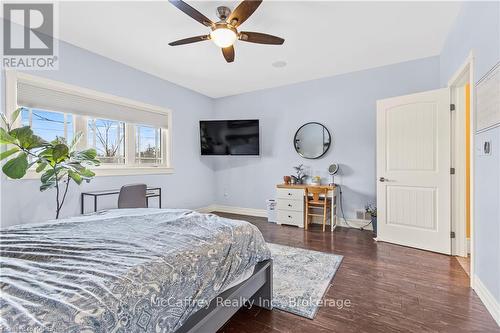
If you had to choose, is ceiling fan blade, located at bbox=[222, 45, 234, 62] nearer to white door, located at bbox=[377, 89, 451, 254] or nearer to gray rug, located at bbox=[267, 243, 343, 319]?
white door, located at bbox=[377, 89, 451, 254]

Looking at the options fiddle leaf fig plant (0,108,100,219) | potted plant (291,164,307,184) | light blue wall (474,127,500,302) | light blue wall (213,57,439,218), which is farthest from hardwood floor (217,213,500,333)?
fiddle leaf fig plant (0,108,100,219)

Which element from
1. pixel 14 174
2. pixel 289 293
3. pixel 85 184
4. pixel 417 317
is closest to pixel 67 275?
pixel 289 293

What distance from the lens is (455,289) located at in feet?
6.84

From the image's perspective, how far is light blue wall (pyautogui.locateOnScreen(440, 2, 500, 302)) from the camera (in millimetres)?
1716

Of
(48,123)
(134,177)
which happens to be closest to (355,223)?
(134,177)

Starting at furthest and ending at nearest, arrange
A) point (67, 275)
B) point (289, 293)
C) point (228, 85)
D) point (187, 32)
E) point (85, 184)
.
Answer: point (228, 85) < point (85, 184) < point (187, 32) < point (289, 293) < point (67, 275)

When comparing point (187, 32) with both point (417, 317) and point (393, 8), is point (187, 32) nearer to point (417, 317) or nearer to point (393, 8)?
point (393, 8)

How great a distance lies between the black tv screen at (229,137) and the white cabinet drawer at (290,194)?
35.8 inches

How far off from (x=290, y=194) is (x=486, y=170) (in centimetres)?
263

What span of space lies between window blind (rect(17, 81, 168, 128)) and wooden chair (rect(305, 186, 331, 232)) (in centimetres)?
289

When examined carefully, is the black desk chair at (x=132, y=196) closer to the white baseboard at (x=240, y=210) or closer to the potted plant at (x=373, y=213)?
the white baseboard at (x=240, y=210)

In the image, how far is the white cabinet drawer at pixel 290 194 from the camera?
13.5 ft

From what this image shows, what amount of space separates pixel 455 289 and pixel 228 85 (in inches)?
168

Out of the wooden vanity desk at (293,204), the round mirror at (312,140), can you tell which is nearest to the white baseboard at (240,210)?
the wooden vanity desk at (293,204)
